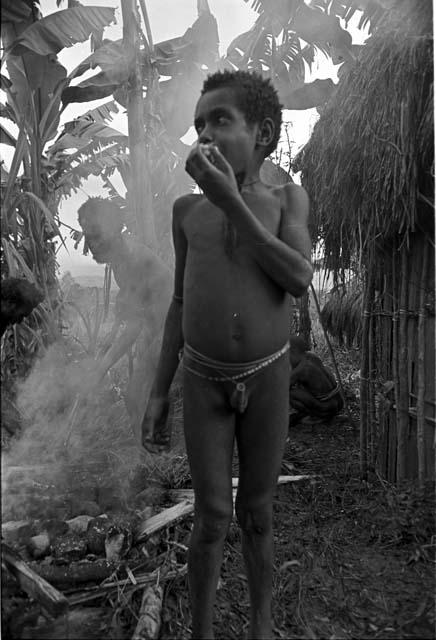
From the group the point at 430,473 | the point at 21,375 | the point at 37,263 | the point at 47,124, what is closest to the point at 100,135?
the point at 47,124

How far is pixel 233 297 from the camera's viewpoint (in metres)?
1.38

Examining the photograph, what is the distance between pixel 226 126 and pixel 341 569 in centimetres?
154

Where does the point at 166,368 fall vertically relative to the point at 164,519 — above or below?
above

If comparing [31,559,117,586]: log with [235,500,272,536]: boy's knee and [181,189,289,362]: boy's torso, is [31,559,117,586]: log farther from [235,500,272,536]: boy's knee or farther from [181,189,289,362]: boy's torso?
[181,189,289,362]: boy's torso

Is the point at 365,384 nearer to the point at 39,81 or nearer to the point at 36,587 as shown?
the point at 36,587

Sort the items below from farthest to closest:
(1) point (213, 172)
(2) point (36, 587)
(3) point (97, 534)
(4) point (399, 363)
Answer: (4) point (399, 363) < (3) point (97, 534) < (2) point (36, 587) < (1) point (213, 172)

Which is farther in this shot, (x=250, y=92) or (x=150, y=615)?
(x=150, y=615)

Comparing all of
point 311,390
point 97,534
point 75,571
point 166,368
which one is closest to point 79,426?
point 97,534

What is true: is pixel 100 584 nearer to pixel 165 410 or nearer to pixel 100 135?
pixel 165 410

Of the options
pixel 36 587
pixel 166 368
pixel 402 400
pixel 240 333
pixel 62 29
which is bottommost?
pixel 36 587

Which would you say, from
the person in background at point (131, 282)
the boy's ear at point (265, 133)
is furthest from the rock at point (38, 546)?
the boy's ear at point (265, 133)

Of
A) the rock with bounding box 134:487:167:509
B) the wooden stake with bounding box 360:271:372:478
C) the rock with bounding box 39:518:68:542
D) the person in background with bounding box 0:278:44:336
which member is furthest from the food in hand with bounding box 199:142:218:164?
the wooden stake with bounding box 360:271:372:478

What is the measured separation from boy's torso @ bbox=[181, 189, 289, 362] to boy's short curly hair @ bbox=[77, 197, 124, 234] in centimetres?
110

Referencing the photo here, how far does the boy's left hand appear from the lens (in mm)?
1235
